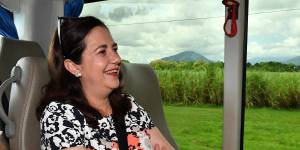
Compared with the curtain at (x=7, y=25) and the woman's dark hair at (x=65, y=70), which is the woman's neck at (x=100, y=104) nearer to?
the woman's dark hair at (x=65, y=70)

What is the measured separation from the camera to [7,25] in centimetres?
328

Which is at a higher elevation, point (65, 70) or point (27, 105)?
point (65, 70)

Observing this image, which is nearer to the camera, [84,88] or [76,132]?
[76,132]

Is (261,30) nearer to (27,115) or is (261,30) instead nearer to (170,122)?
(170,122)

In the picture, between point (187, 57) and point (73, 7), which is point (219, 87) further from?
point (73, 7)

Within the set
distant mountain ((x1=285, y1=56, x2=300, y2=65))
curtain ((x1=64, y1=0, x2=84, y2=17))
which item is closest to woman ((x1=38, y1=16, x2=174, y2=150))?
distant mountain ((x1=285, y1=56, x2=300, y2=65))

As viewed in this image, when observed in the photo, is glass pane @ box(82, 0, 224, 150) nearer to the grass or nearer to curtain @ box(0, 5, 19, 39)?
the grass

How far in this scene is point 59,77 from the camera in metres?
1.50

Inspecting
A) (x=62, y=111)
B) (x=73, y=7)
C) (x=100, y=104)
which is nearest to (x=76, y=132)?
(x=62, y=111)

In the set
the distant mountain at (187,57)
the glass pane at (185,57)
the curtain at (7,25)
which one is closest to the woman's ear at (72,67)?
the glass pane at (185,57)

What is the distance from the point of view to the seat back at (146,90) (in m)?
2.04

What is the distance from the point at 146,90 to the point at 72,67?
2.20 feet

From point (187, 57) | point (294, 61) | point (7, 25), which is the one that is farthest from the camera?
point (7, 25)

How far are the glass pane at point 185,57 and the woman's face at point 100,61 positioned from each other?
106cm
